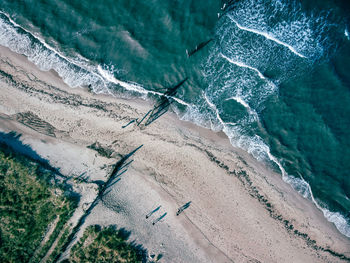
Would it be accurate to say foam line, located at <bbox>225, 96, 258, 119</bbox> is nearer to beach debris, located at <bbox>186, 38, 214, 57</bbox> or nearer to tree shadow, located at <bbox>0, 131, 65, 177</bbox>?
beach debris, located at <bbox>186, 38, 214, 57</bbox>

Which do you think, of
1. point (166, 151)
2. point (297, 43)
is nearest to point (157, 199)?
point (166, 151)

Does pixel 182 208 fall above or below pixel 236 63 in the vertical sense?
below

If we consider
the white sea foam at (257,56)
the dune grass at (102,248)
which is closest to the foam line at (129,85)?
the white sea foam at (257,56)

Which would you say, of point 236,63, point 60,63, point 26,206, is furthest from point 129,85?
point 26,206

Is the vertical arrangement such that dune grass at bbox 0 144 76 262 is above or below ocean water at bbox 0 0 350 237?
below

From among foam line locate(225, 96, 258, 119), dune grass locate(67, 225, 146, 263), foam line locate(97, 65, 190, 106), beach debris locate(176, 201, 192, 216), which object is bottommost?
dune grass locate(67, 225, 146, 263)

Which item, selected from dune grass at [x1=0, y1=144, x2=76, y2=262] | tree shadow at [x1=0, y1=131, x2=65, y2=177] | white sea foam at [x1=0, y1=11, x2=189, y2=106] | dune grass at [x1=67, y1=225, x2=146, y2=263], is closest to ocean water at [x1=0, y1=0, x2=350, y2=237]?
white sea foam at [x1=0, y1=11, x2=189, y2=106]

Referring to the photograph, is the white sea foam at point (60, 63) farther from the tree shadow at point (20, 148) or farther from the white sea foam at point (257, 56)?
the tree shadow at point (20, 148)

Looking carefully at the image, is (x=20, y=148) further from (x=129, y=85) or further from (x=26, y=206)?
(x=129, y=85)
